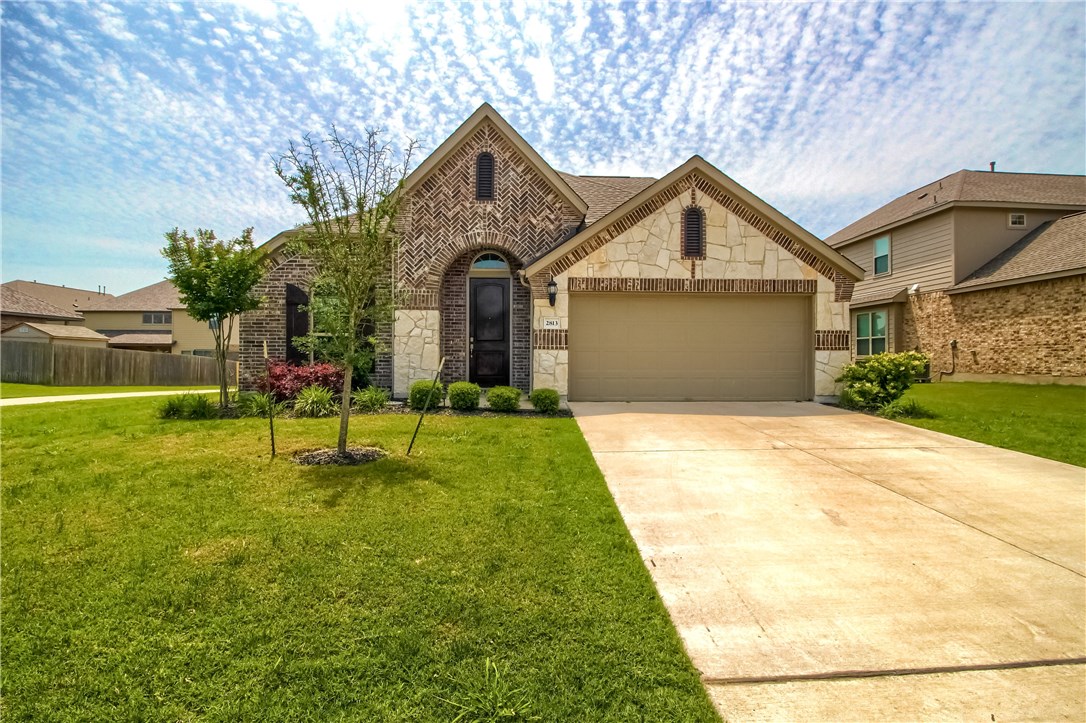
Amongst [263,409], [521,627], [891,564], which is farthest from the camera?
[263,409]

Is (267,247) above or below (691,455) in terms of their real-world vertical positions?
above

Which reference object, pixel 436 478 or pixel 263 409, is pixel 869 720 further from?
pixel 263 409

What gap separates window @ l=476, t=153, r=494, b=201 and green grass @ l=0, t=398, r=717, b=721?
805 centimetres

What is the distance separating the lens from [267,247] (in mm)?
11609

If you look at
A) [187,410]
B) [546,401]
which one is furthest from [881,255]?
[187,410]

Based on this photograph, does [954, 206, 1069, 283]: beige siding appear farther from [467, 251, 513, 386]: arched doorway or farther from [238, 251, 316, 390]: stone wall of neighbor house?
[238, 251, 316, 390]: stone wall of neighbor house

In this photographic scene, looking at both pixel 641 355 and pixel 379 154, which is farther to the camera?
pixel 641 355

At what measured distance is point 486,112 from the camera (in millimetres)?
11836

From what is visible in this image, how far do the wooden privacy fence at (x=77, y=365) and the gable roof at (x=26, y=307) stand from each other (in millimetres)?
12081

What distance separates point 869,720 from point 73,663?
153 inches

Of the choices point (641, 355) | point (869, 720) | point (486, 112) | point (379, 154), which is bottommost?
point (869, 720)

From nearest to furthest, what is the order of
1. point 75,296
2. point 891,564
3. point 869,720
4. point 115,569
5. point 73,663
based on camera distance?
point 869,720
point 73,663
point 115,569
point 891,564
point 75,296

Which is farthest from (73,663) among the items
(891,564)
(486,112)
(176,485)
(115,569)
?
(486,112)

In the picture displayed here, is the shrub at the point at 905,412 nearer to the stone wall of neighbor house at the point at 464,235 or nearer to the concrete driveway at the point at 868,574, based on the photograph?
the concrete driveway at the point at 868,574
